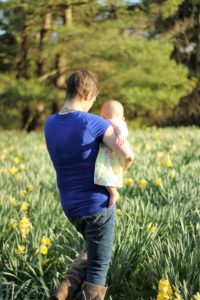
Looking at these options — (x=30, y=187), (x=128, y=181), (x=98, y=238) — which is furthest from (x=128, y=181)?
(x=98, y=238)

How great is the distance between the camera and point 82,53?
13500 millimetres

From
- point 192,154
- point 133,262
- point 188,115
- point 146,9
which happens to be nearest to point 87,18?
point 146,9

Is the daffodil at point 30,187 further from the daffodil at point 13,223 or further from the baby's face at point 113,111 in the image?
the baby's face at point 113,111

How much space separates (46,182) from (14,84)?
803 centimetres

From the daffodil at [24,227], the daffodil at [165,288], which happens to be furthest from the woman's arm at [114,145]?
the daffodil at [24,227]

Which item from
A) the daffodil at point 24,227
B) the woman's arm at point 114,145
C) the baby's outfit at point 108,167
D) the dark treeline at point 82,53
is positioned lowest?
the dark treeline at point 82,53

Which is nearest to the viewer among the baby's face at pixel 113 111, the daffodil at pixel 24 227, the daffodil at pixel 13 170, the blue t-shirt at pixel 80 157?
the blue t-shirt at pixel 80 157

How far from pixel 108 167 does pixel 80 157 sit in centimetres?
13

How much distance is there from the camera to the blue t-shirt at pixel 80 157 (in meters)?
2.26

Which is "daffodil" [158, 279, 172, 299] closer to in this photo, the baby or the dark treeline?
the baby

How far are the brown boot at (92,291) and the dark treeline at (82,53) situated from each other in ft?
33.6

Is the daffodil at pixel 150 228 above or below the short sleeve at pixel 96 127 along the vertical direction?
below

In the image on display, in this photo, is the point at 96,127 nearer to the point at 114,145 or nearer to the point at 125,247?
the point at 114,145

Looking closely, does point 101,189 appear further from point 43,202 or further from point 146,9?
point 146,9
